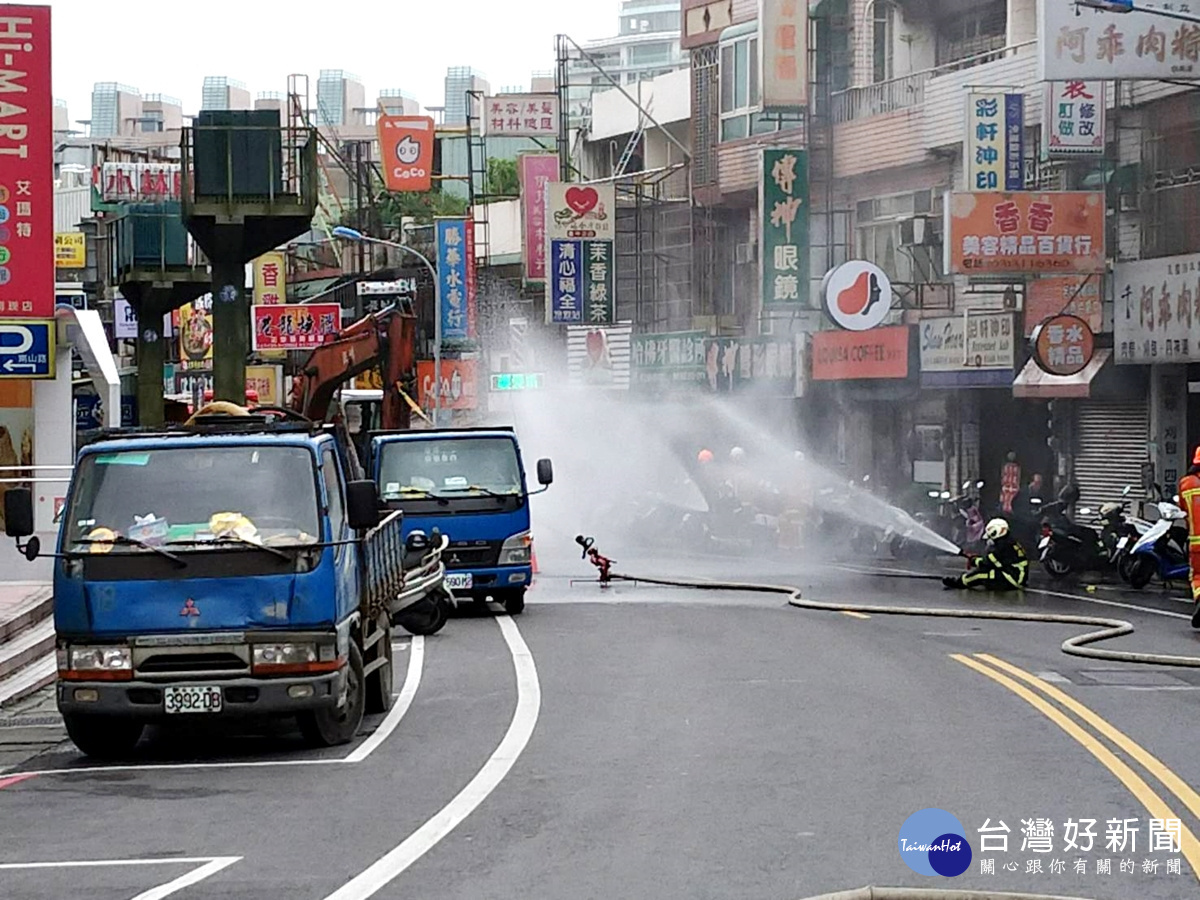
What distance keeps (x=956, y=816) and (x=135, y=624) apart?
5388mm

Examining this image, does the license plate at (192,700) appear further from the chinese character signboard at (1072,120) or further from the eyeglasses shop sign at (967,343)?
the eyeglasses shop sign at (967,343)

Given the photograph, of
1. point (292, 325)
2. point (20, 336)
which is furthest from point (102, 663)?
point (292, 325)

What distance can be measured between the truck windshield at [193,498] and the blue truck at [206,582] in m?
0.01

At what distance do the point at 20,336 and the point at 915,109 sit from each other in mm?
20225

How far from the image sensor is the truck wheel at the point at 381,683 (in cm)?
1497

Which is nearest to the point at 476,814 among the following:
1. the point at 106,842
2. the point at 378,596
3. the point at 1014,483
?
the point at 106,842

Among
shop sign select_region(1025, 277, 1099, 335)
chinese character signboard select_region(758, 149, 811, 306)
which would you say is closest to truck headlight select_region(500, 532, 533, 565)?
shop sign select_region(1025, 277, 1099, 335)

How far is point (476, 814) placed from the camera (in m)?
10.4

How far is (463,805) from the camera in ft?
35.2

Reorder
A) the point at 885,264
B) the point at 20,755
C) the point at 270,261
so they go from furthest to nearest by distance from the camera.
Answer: the point at 270,261
the point at 885,264
the point at 20,755

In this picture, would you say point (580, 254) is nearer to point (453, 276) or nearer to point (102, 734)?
point (453, 276)

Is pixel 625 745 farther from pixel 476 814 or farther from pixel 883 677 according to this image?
pixel 883 677

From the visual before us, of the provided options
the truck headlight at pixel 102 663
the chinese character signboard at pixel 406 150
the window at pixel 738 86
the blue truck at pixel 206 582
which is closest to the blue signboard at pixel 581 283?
the window at pixel 738 86

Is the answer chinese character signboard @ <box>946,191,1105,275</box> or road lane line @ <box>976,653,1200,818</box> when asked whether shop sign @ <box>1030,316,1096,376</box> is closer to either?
Result: chinese character signboard @ <box>946,191,1105,275</box>
